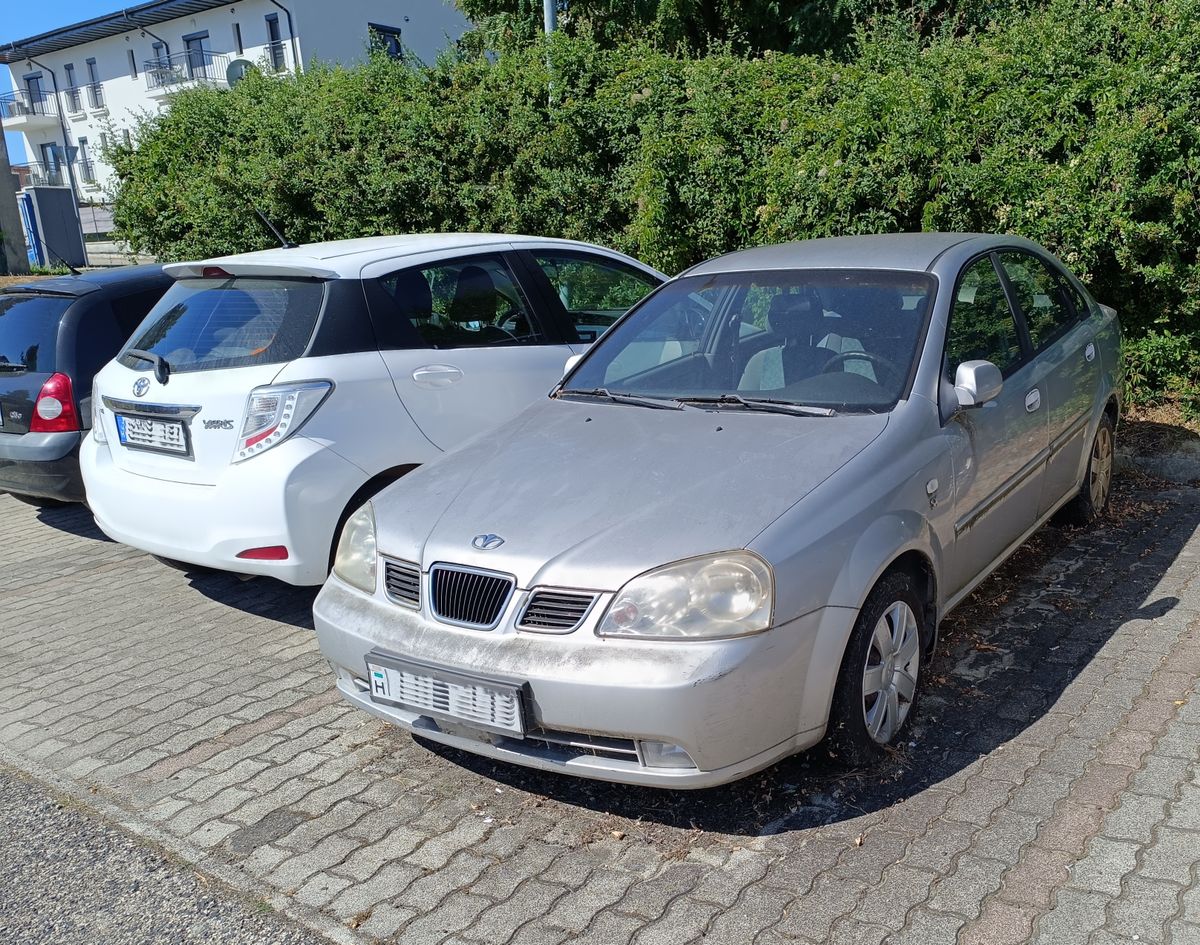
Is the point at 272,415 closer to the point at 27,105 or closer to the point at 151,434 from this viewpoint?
the point at 151,434

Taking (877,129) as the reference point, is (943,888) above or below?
below

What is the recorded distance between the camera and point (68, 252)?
71.2 feet

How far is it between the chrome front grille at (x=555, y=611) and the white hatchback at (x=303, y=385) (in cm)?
177

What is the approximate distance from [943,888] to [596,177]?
730 cm

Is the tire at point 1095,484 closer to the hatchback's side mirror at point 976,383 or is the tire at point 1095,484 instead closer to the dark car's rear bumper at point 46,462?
the hatchback's side mirror at point 976,383

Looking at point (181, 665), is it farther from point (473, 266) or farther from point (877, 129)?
point (877, 129)

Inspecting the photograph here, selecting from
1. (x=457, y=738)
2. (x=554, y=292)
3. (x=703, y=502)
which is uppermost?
(x=554, y=292)

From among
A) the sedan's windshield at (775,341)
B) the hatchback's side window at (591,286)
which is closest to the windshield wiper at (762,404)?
the sedan's windshield at (775,341)

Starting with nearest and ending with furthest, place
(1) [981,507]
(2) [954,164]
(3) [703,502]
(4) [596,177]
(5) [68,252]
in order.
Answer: (3) [703,502] → (1) [981,507] → (2) [954,164] → (4) [596,177] → (5) [68,252]

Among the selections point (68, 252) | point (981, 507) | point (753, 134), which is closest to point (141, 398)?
point (981, 507)

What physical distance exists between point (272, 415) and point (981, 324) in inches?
118

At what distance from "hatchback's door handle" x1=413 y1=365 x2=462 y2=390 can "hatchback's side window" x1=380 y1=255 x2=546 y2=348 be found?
135mm

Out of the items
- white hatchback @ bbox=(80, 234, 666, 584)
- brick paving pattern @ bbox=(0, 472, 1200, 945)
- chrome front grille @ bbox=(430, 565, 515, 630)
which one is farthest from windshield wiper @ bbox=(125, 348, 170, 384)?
chrome front grille @ bbox=(430, 565, 515, 630)

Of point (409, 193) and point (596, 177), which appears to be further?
point (409, 193)
